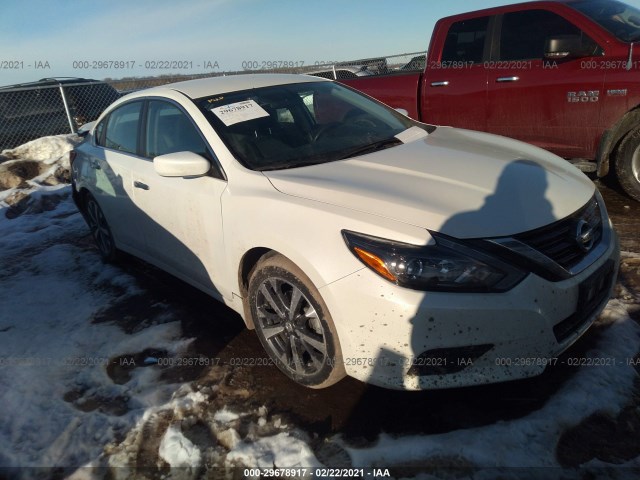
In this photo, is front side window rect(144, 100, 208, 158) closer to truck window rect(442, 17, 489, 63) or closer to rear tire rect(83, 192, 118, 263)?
rear tire rect(83, 192, 118, 263)

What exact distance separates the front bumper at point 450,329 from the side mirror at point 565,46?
10.1 ft

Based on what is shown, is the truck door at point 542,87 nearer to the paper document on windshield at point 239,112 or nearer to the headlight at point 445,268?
the paper document on windshield at point 239,112

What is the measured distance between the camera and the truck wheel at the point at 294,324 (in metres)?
2.45

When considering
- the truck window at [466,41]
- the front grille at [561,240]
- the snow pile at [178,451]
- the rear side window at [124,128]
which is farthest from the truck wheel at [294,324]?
the truck window at [466,41]

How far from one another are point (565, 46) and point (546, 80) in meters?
0.39

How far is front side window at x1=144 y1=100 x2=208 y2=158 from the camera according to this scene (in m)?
3.22

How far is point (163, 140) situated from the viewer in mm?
3533

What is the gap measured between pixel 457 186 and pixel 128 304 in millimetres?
2737

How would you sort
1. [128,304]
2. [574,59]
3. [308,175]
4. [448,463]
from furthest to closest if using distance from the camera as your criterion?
1. [574,59]
2. [128,304]
3. [308,175]
4. [448,463]

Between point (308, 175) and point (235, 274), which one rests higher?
point (308, 175)

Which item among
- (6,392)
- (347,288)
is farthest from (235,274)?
(6,392)

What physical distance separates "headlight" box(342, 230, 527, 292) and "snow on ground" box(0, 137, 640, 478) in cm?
71

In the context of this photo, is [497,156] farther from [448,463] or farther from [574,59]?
[574,59]

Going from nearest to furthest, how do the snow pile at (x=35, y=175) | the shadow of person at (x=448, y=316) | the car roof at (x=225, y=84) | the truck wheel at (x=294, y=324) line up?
the shadow of person at (x=448, y=316), the truck wheel at (x=294, y=324), the car roof at (x=225, y=84), the snow pile at (x=35, y=175)
